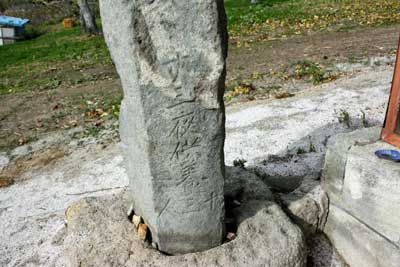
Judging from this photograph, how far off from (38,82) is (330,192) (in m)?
7.04

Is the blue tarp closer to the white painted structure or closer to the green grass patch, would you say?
the white painted structure

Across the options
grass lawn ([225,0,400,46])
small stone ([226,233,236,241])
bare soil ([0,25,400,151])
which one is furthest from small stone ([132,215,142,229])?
grass lawn ([225,0,400,46])

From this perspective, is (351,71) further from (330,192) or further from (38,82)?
(38,82)

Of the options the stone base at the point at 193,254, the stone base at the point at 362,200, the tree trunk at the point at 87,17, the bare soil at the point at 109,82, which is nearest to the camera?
the stone base at the point at 193,254

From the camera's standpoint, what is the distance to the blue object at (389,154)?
2.68 meters

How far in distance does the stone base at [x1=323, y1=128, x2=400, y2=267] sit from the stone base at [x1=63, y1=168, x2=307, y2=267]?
0.48m

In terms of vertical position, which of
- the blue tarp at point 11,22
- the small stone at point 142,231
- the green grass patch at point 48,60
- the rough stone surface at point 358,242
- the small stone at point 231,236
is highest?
the blue tarp at point 11,22

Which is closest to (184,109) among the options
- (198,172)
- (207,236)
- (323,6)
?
(198,172)

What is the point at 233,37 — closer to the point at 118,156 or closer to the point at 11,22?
the point at 118,156

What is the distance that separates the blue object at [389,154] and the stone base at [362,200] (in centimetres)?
3

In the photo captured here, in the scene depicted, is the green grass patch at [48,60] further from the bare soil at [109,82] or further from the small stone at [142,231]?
the small stone at [142,231]

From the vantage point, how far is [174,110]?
2.31 metres

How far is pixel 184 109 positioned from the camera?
2.32m

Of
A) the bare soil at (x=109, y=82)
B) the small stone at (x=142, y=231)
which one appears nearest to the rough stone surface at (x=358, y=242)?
the small stone at (x=142, y=231)
